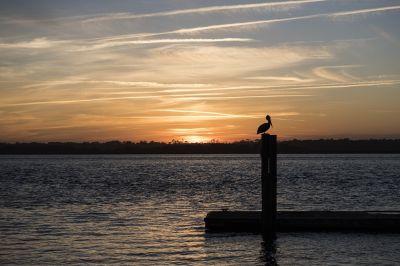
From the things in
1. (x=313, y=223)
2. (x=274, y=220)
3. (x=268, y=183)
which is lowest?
(x=313, y=223)

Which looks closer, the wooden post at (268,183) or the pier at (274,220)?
the wooden post at (268,183)

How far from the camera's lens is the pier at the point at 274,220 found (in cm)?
2686

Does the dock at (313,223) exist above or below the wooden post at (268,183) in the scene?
below

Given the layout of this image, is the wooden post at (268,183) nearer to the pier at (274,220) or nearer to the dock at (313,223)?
the pier at (274,220)

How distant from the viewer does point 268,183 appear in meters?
27.0

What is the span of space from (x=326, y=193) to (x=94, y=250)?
37667mm

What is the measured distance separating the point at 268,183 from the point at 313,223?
11.3ft

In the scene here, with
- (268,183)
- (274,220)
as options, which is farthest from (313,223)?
(268,183)

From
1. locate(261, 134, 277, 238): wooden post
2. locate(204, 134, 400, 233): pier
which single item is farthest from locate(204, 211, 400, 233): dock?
locate(261, 134, 277, 238): wooden post

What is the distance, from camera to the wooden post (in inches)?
1046

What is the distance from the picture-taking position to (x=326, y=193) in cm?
5856

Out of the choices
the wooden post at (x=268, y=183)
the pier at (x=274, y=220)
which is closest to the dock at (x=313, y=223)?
the pier at (x=274, y=220)

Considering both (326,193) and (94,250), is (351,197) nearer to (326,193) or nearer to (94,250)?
(326,193)

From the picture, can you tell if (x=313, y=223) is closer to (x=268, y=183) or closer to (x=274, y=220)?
(x=274, y=220)
